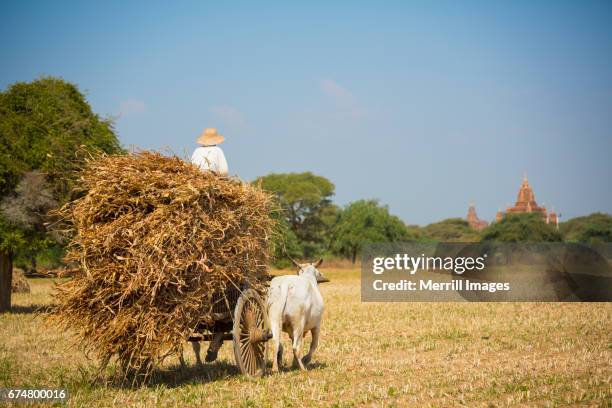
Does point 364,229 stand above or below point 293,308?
above

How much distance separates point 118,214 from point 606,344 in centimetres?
986

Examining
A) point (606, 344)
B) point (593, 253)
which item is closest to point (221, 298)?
point (606, 344)

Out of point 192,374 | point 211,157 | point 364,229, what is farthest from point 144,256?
point 364,229

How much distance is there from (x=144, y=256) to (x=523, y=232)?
169ft

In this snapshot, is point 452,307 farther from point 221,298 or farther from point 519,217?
point 519,217

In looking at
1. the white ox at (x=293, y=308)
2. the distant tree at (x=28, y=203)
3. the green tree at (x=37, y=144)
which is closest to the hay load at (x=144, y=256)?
the white ox at (x=293, y=308)

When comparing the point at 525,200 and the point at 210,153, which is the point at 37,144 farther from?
the point at 525,200

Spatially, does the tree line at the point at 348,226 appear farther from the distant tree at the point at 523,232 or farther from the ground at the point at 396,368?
the ground at the point at 396,368

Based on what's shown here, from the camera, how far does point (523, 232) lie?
5628 centimetres

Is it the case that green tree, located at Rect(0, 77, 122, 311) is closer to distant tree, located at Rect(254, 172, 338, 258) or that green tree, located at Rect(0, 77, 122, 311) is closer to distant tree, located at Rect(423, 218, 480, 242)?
distant tree, located at Rect(254, 172, 338, 258)

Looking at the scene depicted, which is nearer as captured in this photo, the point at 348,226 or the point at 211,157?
the point at 211,157

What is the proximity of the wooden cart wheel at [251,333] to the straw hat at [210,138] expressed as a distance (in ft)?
8.80

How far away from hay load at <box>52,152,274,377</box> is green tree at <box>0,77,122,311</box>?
422 inches

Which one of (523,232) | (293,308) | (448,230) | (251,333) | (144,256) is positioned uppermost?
(448,230)
